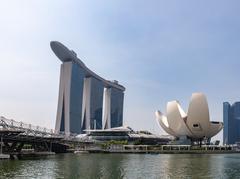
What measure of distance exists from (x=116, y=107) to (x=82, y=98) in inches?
1533

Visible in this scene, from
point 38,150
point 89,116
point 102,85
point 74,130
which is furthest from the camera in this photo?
point 102,85

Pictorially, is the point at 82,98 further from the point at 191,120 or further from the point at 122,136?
the point at 191,120

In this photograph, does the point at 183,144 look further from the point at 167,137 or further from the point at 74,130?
the point at 74,130

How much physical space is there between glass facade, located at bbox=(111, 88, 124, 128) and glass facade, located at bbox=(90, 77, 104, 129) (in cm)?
1272

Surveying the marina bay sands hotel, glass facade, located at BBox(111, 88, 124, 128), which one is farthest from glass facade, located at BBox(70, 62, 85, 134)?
glass facade, located at BBox(111, 88, 124, 128)

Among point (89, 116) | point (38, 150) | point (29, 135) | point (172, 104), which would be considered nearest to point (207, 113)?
point (172, 104)

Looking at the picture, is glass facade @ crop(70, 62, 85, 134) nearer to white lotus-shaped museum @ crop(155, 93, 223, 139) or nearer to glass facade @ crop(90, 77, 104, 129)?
glass facade @ crop(90, 77, 104, 129)

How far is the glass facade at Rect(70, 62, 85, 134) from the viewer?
138500 millimetres

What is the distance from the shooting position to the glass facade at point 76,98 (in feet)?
454

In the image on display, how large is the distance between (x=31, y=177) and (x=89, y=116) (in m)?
131

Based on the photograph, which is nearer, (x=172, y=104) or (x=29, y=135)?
(x=29, y=135)

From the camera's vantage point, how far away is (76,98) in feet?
464

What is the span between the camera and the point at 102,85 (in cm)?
17325

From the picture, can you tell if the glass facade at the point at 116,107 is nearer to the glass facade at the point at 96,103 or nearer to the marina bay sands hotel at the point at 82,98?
the marina bay sands hotel at the point at 82,98
